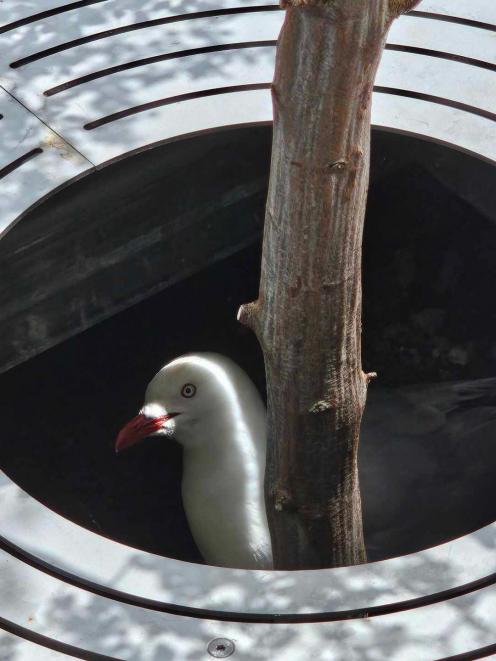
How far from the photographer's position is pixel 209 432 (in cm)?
388

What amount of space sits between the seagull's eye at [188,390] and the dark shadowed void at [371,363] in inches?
21.4

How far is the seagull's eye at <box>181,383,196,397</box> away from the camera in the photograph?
3826 millimetres

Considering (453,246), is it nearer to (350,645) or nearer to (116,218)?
(116,218)

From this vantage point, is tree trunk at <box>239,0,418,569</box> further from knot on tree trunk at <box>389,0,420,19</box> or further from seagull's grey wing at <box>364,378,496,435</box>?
seagull's grey wing at <box>364,378,496,435</box>

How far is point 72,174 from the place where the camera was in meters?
3.64

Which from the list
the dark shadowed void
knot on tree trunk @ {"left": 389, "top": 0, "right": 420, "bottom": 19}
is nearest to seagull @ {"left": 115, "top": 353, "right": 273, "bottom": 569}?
the dark shadowed void

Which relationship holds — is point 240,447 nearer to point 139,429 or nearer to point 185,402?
point 185,402

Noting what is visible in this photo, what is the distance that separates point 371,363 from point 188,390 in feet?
3.51

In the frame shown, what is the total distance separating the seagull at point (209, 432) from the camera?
12.1ft

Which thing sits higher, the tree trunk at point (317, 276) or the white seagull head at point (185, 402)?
the white seagull head at point (185, 402)

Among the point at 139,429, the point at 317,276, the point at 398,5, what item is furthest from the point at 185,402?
the point at 398,5

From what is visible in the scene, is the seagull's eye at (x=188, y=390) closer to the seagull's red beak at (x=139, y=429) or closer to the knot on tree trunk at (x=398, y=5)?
the seagull's red beak at (x=139, y=429)

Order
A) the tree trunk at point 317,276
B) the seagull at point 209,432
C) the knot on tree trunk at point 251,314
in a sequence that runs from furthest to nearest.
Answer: the seagull at point 209,432, the knot on tree trunk at point 251,314, the tree trunk at point 317,276

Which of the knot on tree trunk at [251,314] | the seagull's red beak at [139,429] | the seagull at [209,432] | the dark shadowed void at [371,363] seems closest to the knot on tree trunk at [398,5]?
the knot on tree trunk at [251,314]
